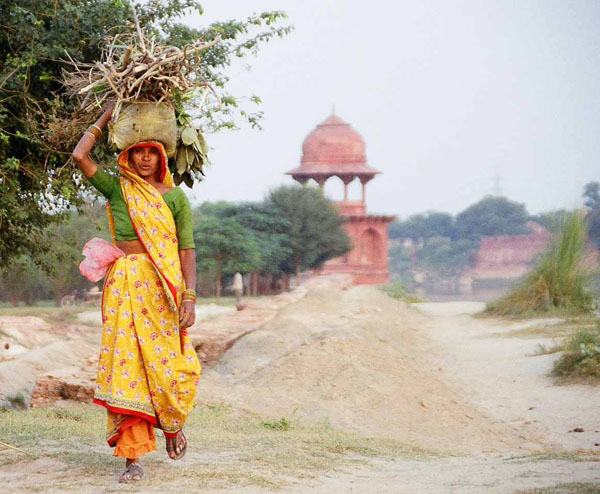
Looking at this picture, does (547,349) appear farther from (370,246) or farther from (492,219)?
(492,219)

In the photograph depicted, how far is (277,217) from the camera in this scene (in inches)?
1323

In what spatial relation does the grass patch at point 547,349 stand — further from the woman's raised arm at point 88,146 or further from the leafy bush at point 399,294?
the leafy bush at point 399,294

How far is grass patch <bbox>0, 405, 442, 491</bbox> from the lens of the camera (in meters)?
4.46

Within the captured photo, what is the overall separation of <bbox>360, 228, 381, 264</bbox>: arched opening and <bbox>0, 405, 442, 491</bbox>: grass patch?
32.4m

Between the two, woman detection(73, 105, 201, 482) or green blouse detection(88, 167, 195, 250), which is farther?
green blouse detection(88, 167, 195, 250)

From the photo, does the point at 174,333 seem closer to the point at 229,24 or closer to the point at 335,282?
the point at 229,24

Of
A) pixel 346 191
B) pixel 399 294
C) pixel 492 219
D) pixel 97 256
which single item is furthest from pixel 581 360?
pixel 492 219

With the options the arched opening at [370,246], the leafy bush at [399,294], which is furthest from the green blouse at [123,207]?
the arched opening at [370,246]

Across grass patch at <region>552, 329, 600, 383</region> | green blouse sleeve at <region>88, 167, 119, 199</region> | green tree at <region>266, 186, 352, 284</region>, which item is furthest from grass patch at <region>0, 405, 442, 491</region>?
green tree at <region>266, 186, 352, 284</region>

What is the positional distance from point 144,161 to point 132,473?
1.60 metres

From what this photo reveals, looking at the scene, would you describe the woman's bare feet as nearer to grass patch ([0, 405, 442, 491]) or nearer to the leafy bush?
grass patch ([0, 405, 442, 491])

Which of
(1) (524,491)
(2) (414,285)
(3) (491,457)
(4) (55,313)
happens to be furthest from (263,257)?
(2) (414,285)

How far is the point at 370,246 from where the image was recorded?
40.1 metres

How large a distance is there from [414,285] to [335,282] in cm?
3332
